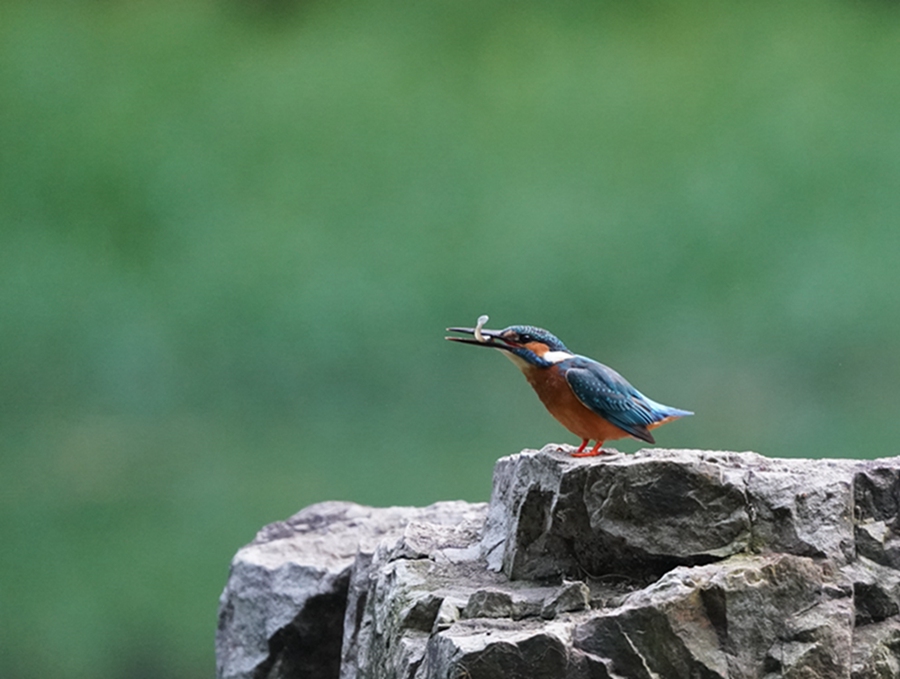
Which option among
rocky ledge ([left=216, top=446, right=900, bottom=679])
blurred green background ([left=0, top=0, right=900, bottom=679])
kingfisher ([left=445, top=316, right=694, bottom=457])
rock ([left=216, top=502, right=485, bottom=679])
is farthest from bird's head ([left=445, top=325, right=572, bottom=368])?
blurred green background ([left=0, top=0, right=900, bottom=679])

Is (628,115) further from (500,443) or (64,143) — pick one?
(64,143)

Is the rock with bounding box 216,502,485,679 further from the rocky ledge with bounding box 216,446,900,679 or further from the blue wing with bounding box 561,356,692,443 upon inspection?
the blue wing with bounding box 561,356,692,443

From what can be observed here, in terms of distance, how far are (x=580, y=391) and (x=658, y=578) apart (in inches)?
23.6

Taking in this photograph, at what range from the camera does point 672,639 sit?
7.86 ft

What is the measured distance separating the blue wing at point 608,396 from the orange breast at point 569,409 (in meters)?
0.02

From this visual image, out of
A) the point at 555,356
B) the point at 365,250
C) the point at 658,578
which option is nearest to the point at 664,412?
the point at 555,356

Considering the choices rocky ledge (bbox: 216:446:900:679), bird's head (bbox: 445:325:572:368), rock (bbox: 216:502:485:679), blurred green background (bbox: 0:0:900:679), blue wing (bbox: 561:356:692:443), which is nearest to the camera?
rocky ledge (bbox: 216:446:900:679)

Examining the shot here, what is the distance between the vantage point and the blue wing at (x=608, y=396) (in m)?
3.02

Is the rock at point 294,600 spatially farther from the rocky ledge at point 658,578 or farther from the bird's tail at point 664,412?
the bird's tail at point 664,412

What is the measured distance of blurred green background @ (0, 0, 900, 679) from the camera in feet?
17.2

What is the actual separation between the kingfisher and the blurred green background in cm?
208

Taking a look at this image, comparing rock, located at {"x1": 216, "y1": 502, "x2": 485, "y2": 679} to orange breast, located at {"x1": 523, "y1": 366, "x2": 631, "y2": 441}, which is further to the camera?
rock, located at {"x1": 216, "y1": 502, "x2": 485, "y2": 679}

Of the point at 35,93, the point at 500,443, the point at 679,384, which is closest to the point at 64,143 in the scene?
the point at 35,93

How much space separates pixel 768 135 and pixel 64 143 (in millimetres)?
3680
